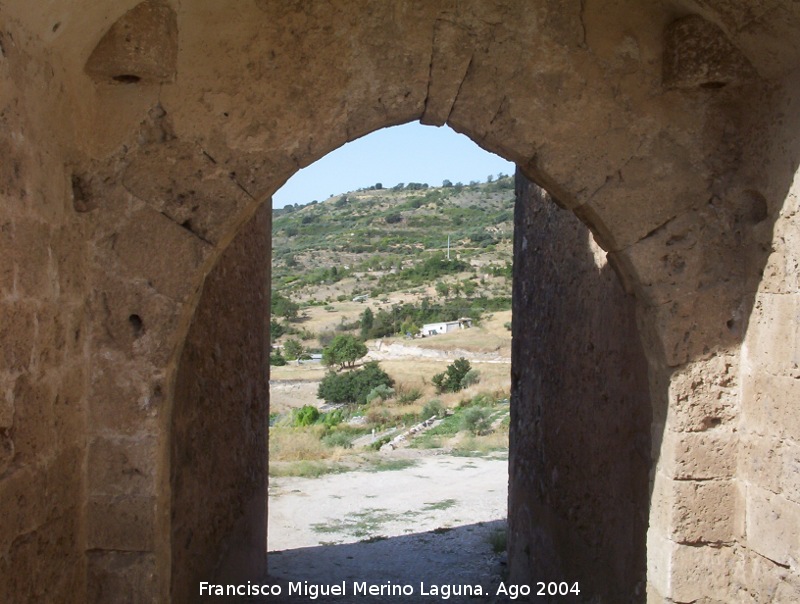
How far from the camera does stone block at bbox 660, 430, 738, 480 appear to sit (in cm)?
287

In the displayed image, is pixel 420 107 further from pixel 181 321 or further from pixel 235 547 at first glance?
pixel 235 547

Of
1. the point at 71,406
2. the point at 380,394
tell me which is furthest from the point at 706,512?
the point at 380,394

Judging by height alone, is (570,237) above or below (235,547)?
above

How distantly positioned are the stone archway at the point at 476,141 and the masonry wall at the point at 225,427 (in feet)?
2.13

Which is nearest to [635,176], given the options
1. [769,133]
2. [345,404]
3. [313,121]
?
[769,133]

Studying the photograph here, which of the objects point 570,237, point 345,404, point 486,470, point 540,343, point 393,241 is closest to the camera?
point 570,237

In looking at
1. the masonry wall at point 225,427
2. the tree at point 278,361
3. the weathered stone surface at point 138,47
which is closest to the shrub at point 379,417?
the masonry wall at point 225,427

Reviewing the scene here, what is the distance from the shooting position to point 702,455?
9.43 feet

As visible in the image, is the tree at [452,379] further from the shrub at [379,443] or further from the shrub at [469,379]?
the shrub at [379,443]

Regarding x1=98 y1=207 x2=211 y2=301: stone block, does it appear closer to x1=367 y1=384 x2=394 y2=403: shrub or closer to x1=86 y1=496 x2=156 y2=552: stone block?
x1=86 y1=496 x2=156 y2=552: stone block

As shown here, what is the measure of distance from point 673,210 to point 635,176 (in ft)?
0.62

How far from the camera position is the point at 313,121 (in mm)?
2816

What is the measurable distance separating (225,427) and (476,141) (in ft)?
8.00

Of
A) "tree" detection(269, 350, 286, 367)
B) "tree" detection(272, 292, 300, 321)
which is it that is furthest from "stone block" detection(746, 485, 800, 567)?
"tree" detection(272, 292, 300, 321)
